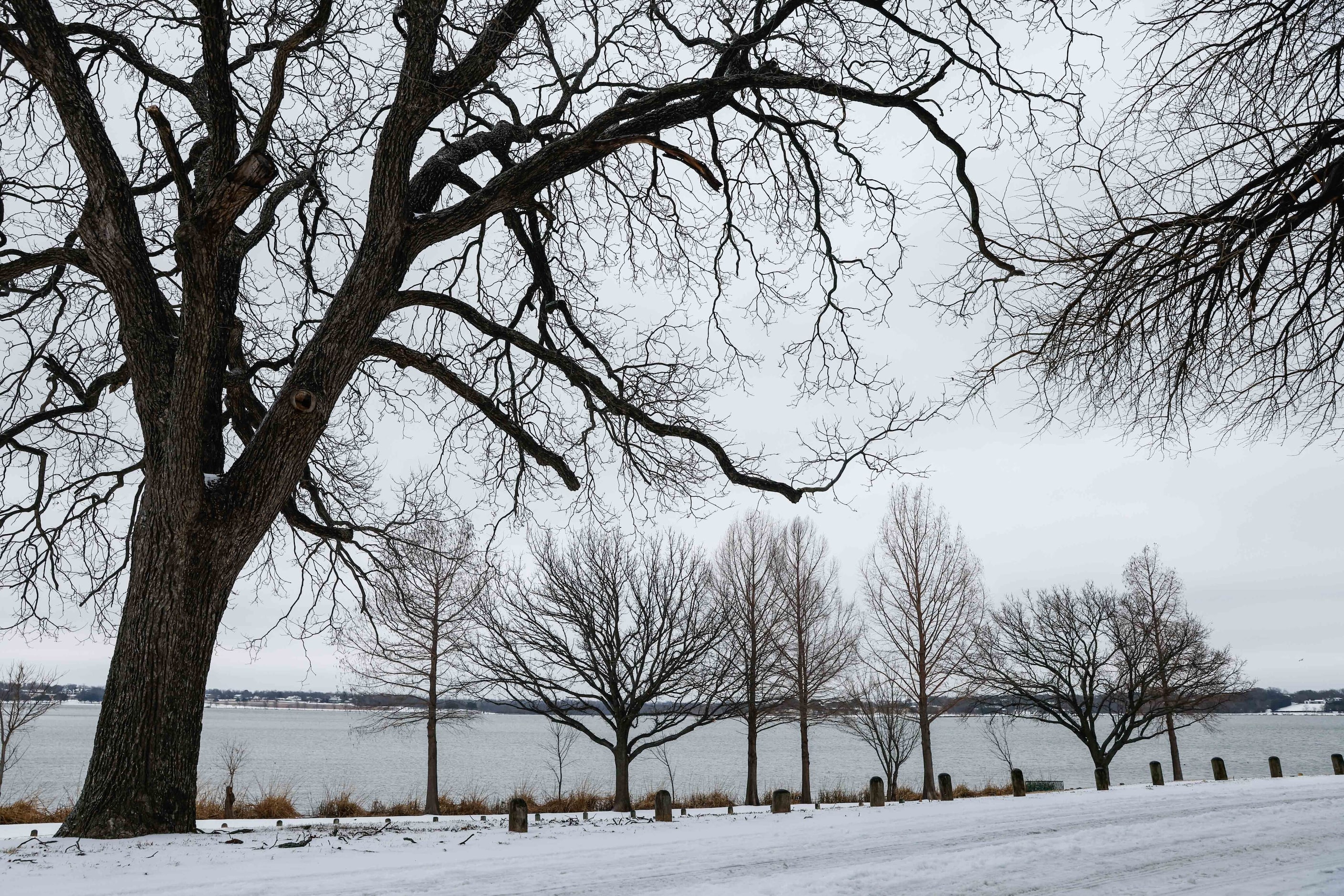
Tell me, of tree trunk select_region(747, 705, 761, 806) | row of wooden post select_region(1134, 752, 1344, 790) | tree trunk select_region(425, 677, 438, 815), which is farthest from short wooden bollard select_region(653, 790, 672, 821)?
row of wooden post select_region(1134, 752, 1344, 790)

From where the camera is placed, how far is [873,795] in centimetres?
1555

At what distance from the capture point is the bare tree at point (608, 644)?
781 inches

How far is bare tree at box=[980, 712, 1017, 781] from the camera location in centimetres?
3158

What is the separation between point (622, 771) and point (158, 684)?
46.2 ft

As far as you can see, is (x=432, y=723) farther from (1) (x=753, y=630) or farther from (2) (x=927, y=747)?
(2) (x=927, y=747)

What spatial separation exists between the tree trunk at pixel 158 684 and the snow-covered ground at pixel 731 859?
287 mm

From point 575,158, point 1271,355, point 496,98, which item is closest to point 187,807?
point 575,158

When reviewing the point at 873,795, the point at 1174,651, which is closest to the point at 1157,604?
the point at 1174,651

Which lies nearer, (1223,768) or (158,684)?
(158,684)

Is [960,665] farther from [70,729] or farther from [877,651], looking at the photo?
[70,729]

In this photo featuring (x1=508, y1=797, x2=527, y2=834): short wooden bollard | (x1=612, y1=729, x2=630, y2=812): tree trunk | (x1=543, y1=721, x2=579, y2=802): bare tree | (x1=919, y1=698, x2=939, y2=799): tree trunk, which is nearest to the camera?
(x1=508, y1=797, x2=527, y2=834): short wooden bollard

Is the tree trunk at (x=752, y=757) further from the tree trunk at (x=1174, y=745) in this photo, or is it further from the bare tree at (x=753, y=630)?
the tree trunk at (x=1174, y=745)

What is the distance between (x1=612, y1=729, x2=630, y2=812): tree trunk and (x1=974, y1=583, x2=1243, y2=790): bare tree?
46.2 feet

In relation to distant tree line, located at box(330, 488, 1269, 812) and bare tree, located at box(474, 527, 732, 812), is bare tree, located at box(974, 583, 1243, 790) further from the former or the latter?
bare tree, located at box(474, 527, 732, 812)
